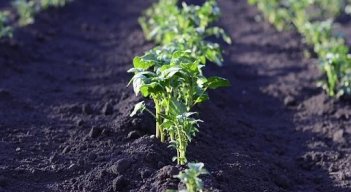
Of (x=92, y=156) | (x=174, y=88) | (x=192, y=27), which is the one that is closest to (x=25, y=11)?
(x=192, y=27)

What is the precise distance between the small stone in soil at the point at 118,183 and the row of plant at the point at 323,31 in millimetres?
3369

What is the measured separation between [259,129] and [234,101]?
0.93 m

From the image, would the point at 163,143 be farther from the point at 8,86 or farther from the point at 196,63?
the point at 8,86

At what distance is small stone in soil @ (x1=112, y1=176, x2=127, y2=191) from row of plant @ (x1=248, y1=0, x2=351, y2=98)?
3369 mm

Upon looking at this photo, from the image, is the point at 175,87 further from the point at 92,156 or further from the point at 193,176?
the point at 193,176

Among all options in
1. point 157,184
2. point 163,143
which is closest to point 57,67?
point 163,143

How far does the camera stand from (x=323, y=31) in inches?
321

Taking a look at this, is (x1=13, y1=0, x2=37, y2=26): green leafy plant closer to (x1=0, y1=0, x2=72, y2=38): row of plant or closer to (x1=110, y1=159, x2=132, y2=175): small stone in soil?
(x1=0, y1=0, x2=72, y2=38): row of plant

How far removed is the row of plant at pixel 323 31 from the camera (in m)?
6.82

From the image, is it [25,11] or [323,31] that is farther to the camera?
[25,11]

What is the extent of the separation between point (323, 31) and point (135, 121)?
3934 mm

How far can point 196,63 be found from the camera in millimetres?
4395

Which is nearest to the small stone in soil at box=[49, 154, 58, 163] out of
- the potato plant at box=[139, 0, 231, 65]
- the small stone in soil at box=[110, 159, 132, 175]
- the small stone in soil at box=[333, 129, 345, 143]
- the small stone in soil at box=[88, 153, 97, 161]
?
the small stone in soil at box=[88, 153, 97, 161]

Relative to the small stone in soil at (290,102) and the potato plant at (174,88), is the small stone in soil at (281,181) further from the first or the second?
the small stone in soil at (290,102)
